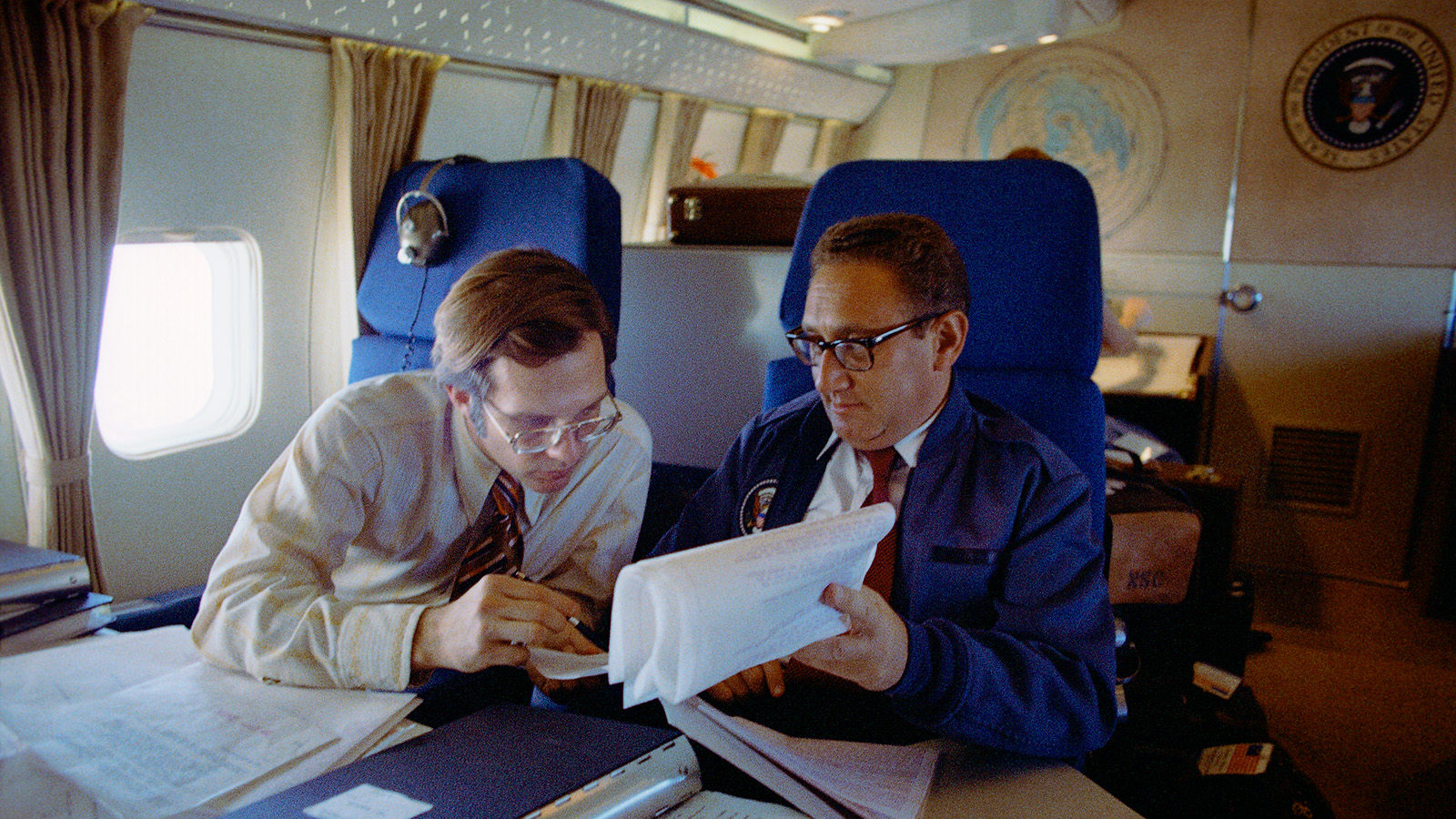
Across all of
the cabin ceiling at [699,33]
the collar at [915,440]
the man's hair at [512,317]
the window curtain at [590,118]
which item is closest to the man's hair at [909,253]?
the collar at [915,440]

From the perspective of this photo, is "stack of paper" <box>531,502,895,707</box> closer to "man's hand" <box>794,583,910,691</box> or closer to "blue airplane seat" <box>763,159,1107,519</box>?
"man's hand" <box>794,583,910,691</box>

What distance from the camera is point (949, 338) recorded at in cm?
162

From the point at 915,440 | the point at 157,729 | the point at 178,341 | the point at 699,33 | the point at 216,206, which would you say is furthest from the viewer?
the point at 699,33

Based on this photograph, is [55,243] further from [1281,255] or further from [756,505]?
[1281,255]

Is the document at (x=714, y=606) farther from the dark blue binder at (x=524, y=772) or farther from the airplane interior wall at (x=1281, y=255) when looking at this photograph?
the airplane interior wall at (x=1281, y=255)

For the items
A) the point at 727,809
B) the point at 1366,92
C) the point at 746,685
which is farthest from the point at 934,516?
the point at 1366,92

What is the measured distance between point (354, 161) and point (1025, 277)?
1822 millimetres

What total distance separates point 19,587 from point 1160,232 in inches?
216

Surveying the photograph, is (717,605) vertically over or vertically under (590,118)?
under

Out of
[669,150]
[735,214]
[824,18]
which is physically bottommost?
[735,214]

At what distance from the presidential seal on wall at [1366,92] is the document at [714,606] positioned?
4.86 meters

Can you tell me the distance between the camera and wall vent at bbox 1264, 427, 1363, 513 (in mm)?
4609

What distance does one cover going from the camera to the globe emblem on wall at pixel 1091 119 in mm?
5223

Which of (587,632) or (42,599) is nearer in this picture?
(42,599)
